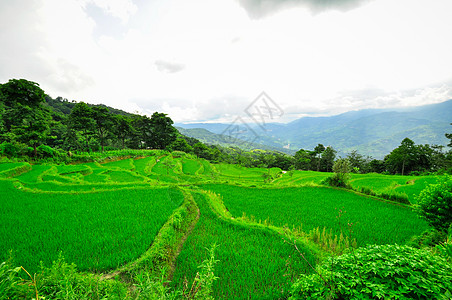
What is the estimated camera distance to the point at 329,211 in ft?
27.6

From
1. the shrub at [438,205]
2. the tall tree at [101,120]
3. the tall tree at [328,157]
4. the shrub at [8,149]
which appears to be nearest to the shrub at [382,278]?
the shrub at [438,205]

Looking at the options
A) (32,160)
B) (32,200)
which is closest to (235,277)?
(32,200)

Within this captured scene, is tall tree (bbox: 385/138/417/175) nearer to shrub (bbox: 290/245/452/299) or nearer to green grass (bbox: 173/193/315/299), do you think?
green grass (bbox: 173/193/315/299)

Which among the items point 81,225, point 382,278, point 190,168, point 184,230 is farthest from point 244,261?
point 190,168

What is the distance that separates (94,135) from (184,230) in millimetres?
32612

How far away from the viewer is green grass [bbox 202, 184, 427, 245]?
6.33 m

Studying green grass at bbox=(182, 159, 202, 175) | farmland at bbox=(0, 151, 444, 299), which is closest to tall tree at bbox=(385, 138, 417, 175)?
farmland at bbox=(0, 151, 444, 299)

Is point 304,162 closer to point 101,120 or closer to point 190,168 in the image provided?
point 190,168

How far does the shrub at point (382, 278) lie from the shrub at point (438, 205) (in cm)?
410

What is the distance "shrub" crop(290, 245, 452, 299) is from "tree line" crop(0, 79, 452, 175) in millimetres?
11611

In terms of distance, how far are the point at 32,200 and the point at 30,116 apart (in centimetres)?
1466

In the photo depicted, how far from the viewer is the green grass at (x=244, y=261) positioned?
3.59 metres

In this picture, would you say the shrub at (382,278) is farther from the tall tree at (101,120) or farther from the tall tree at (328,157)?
the tall tree at (328,157)

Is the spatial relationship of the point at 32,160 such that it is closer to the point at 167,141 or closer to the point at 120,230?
the point at 120,230
